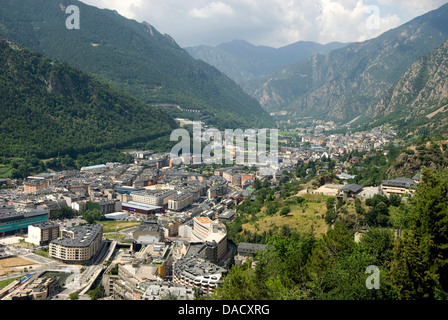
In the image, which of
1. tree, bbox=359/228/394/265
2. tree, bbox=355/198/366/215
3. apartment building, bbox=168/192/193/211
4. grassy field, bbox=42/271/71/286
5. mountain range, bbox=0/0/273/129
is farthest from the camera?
mountain range, bbox=0/0/273/129

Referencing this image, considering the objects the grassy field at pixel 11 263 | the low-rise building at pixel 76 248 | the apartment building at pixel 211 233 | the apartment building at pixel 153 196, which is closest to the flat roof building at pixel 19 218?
A: the grassy field at pixel 11 263

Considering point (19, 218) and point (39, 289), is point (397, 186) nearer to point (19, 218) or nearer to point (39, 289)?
point (39, 289)

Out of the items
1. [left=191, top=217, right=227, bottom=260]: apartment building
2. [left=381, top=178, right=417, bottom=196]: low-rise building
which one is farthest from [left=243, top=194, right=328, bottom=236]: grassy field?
[left=381, top=178, right=417, bottom=196]: low-rise building

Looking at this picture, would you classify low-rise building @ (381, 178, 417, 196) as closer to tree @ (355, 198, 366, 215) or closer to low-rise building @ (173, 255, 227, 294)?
tree @ (355, 198, 366, 215)

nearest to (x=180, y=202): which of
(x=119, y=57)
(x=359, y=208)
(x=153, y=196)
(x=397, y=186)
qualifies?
(x=153, y=196)

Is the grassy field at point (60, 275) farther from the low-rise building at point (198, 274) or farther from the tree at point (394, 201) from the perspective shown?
the tree at point (394, 201)

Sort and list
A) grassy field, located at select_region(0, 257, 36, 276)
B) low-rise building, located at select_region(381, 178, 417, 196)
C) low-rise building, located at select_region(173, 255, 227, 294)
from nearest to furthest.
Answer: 1. low-rise building, located at select_region(173, 255, 227, 294)
2. grassy field, located at select_region(0, 257, 36, 276)
3. low-rise building, located at select_region(381, 178, 417, 196)

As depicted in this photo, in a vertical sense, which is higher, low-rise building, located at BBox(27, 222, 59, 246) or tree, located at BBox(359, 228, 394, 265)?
tree, located at BBox(359, 228, 394, 265)
